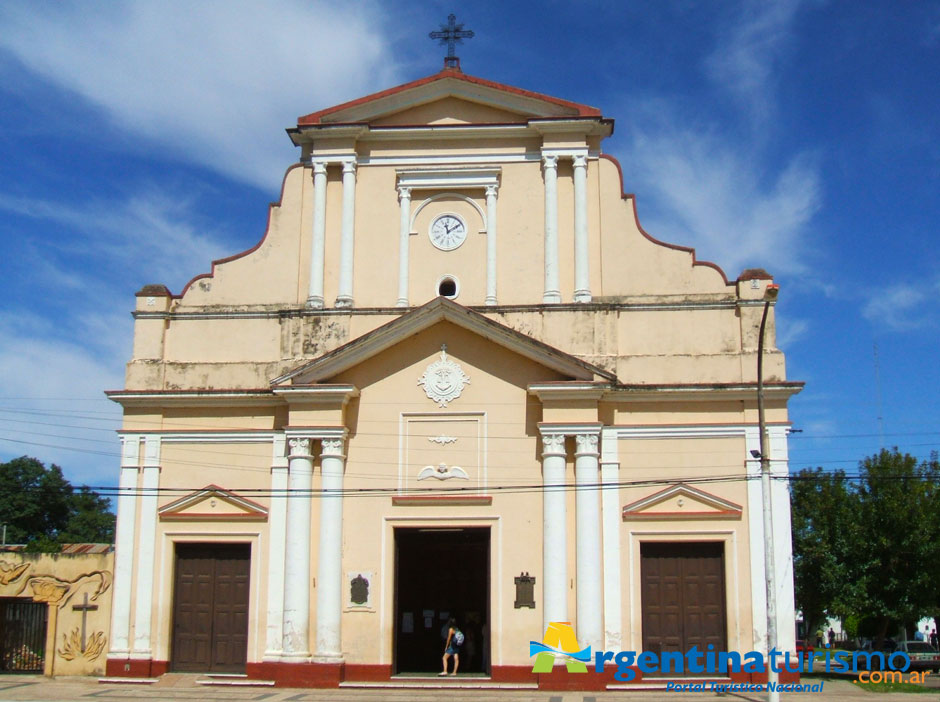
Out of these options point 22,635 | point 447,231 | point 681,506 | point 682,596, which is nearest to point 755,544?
point 681,506

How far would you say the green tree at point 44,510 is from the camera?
6975 centimetres

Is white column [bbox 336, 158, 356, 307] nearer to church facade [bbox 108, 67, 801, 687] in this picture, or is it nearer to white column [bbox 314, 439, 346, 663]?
church facade [bbox 108, 67, 801, 687]

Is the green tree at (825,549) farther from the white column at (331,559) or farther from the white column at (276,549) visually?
the white column at (276,549)

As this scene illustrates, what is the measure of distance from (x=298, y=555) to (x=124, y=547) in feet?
13.4

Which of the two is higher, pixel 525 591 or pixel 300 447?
pixel 300 447

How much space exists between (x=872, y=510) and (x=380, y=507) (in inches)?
597

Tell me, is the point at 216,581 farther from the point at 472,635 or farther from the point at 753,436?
the point at 753,436

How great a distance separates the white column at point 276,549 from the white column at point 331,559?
0.90 metres

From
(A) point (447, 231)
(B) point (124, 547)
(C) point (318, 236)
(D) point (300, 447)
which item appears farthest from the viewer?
(A) point (447, 231)

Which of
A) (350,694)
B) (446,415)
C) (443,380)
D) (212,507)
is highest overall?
(443,380)

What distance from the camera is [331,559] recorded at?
22.9 metres

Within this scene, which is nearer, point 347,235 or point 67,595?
point 67,595

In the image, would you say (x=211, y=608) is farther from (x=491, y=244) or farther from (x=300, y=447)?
(x=491, y=244)

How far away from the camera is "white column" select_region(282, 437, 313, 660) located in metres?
22.5
